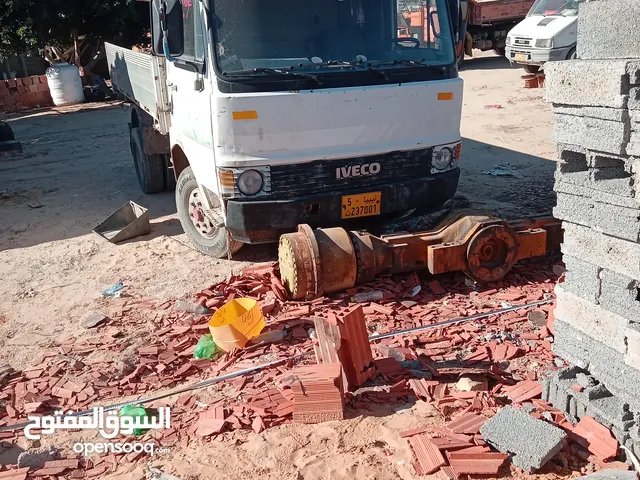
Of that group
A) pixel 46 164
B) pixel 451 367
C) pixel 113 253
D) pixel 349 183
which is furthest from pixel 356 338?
pixel 46 164

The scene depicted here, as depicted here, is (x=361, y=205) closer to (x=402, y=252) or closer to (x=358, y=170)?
(x=358, y=170)

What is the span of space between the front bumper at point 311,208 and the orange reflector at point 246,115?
74 cm

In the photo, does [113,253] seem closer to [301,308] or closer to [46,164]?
[301,308]

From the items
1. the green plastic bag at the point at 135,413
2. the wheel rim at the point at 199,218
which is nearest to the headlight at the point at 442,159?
the wheel rim at the point at 199,218

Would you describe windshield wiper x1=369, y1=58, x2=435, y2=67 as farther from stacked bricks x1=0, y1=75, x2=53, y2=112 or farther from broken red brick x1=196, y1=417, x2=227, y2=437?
stacked bricks x1=0, y1=75, x2=53, y2=112

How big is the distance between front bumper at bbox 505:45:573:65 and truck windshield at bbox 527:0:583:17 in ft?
3.27

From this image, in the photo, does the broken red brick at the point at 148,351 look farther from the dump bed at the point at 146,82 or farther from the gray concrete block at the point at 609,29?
the gray concrete block at the point at 609,29

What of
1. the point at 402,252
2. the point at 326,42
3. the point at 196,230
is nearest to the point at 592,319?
the point at 402,252

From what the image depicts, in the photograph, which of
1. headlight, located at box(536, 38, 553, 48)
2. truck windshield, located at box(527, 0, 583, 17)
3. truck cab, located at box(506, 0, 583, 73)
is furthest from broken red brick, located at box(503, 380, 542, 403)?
truck windshield, located at box(527, 0, 583, 17)

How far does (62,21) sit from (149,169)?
13.9 meters

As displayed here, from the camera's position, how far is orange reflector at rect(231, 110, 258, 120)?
18.1ft

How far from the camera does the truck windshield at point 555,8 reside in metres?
16.8

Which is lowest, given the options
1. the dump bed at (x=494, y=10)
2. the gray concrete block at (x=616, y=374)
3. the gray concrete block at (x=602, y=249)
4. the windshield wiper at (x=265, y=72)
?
the gray concrete block at (x=616, y=374)

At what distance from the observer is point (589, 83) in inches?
130
